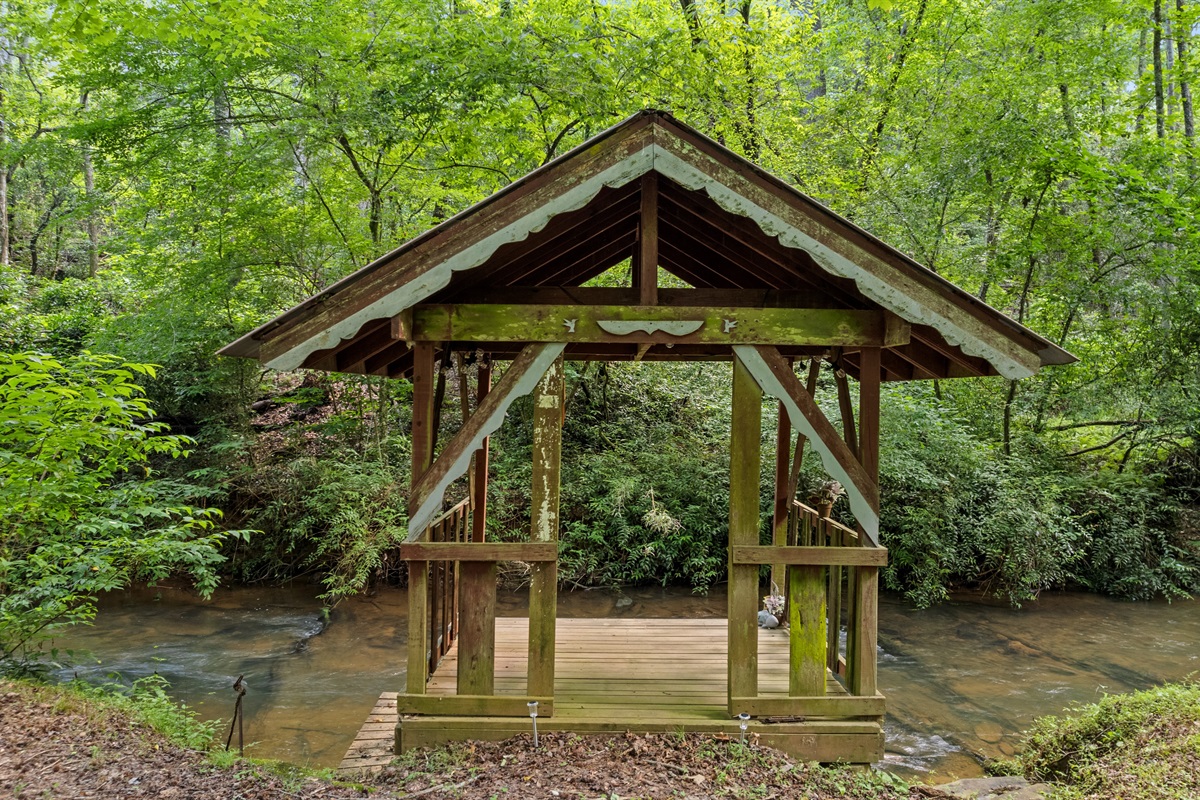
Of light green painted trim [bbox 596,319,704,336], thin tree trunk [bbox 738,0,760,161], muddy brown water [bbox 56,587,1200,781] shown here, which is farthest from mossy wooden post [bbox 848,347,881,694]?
thin tree trunk [bbox 738,0,760,161]

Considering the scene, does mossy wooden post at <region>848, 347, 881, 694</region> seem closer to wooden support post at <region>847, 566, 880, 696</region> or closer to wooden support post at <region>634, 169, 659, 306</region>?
wooden support post at <region>847, 566, 880, 696</region>

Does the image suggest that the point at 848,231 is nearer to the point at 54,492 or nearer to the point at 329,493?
the point at 54,492

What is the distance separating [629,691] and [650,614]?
5.42m

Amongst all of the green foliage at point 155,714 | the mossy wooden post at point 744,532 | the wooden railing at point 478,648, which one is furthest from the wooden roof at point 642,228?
the green foliage at point 155,714

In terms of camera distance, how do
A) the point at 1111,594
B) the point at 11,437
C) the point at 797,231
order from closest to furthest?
the point at 797,231, the point at 11,437, the point at 1111,594

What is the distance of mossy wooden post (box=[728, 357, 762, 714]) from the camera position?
176 inches

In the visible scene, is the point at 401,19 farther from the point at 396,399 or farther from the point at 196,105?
the point at 396,399

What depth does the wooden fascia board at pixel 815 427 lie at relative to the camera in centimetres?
442

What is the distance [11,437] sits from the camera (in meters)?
5.20

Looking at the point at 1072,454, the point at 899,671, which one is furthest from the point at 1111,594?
the point at 899,671

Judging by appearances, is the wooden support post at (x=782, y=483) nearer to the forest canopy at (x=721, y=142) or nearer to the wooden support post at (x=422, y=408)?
the wooden support post at (x=422, y=408)

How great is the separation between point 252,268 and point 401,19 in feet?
15.3

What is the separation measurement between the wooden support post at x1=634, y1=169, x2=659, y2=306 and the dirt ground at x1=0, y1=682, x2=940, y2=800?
272 cm

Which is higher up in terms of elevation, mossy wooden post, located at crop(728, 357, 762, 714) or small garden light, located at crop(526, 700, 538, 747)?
mossy wooden post, located at crop(728, 357, 762, 714)
